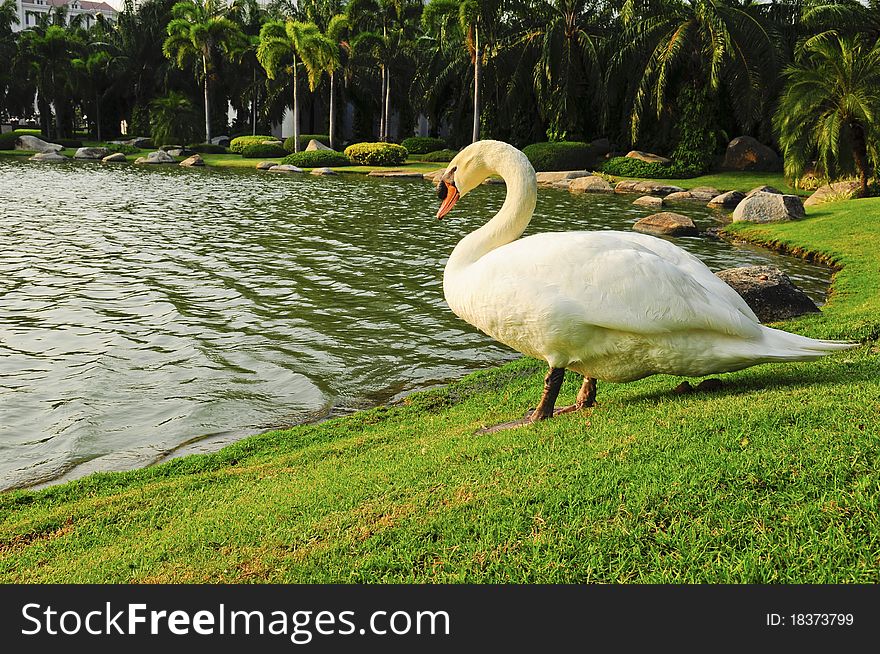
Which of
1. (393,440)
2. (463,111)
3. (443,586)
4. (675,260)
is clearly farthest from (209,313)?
(463,111)

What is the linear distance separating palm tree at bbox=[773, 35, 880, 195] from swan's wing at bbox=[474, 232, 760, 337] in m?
21.7

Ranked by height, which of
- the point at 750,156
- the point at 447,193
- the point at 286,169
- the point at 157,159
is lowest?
the point at 447,193

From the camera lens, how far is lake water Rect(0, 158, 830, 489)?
24.8ft

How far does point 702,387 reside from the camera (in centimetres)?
549

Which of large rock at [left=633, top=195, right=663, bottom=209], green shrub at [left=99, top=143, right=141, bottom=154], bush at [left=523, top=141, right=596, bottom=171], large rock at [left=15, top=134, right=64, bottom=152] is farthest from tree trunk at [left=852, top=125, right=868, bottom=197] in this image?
large rock at [left=15, top=134, right=64, bottom=152]

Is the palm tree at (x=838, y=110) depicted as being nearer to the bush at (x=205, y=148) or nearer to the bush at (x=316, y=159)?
the bush at (x=316, y=159)

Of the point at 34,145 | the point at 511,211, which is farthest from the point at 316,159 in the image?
the point at 511,211

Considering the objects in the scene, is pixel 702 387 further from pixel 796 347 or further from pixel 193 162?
pixel 193 162

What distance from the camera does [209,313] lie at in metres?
11.6

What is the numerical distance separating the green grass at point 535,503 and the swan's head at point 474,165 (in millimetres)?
1860

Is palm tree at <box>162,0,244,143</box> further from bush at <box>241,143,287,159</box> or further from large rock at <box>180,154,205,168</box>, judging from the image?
large rock at <box>180,154,205,168</box>

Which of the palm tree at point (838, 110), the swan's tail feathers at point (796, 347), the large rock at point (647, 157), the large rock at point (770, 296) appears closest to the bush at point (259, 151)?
the large rock at point (647, 157)

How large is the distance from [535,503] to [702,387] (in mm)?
2271

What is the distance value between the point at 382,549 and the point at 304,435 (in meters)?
3.38
